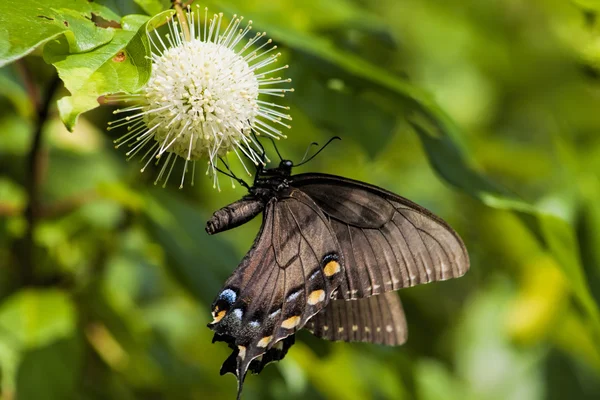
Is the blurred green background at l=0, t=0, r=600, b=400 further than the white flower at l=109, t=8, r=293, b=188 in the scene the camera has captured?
Yes

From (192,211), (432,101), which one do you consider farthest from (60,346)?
(432,101)

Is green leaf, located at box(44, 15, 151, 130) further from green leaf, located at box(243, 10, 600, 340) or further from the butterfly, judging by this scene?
green leaf, located at box(243, 10, 600, 340)

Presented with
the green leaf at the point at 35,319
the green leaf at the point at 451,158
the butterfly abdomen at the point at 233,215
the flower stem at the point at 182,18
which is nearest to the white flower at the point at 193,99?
the flower stem at the point at 182,18

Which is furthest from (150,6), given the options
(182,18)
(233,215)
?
(233,215)

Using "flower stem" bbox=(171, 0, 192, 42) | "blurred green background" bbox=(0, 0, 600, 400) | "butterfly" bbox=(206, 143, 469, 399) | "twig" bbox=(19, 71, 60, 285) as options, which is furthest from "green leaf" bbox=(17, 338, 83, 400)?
→ "flower stem" bbox=(171, 0, 192, 42)

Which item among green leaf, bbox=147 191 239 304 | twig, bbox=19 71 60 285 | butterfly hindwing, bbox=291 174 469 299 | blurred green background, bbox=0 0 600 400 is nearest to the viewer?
butterfly hindwing, bbox=291 174 469 299

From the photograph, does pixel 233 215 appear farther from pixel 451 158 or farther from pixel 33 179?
pixel 33 179

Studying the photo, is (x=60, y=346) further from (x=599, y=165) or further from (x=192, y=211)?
(x=599, y=165)
